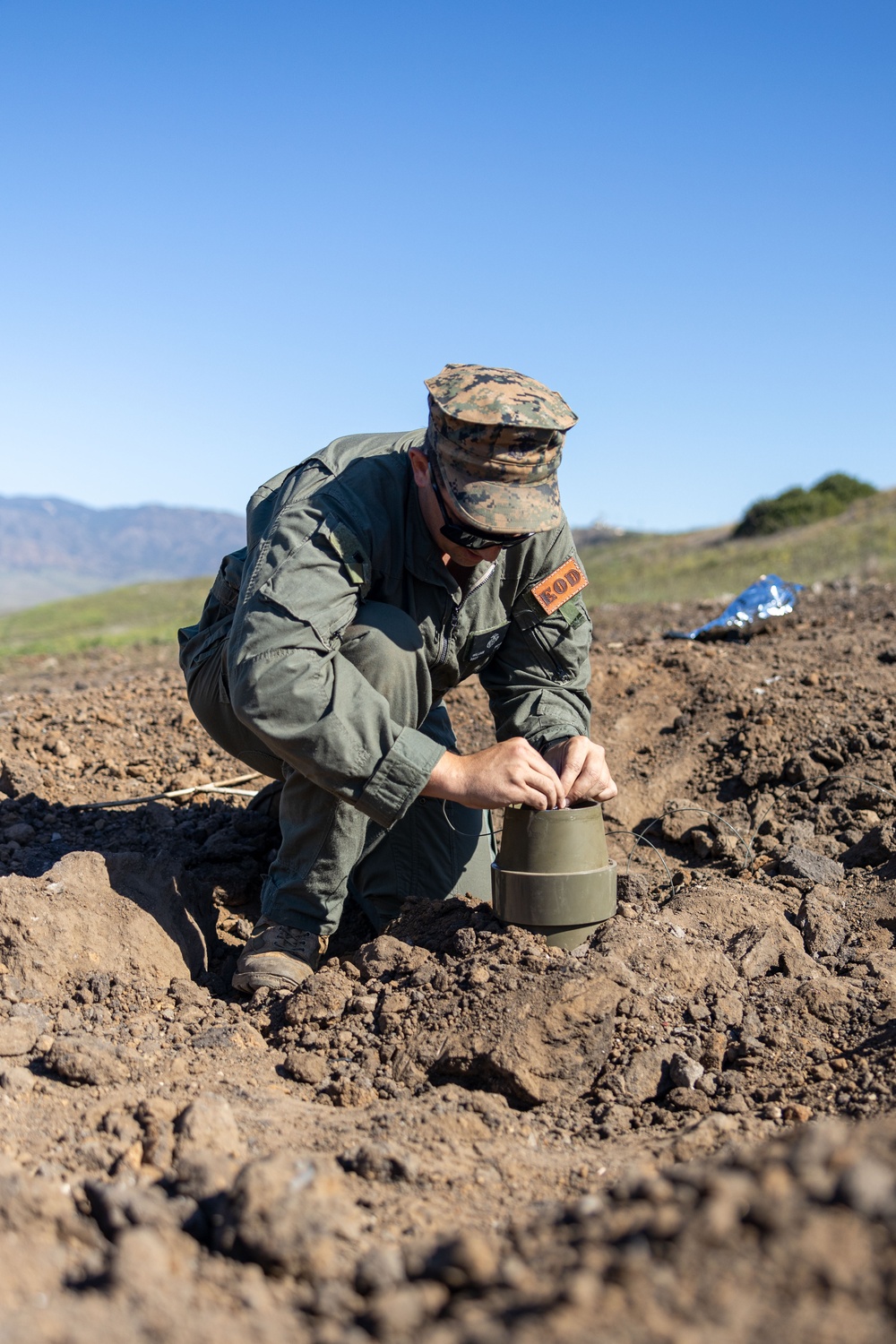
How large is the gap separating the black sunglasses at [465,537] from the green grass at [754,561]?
922 centimetres

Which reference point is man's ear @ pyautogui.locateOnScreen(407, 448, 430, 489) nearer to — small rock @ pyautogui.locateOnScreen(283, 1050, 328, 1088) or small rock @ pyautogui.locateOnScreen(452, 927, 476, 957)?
small rock @ pyautogui.locateOnScreen(452, 927, 476, 957)

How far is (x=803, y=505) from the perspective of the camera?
26484 millimetres

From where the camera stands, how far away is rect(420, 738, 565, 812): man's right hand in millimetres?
2459

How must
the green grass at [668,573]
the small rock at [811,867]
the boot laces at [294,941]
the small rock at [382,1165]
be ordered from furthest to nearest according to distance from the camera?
the green grass at [668,573]
the small rock at [811,867]
the boot laces at [294,941]
the small rock at [382,1165]

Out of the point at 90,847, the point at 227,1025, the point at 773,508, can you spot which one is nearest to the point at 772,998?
the point at 227,1025

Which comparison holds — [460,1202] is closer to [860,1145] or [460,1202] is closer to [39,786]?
[860,1145]

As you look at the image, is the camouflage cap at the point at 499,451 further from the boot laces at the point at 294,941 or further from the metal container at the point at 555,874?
the boot laces at the point at 294,941

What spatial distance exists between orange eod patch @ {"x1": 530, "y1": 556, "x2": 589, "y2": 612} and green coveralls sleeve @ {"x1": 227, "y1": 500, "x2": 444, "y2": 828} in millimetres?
684

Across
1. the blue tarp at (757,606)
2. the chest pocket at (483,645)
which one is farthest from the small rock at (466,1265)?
the blue tarp at (757,606)

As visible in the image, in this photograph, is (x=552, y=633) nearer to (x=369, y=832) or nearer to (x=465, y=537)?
(x=465, y=537)

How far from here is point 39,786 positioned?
4.13 meters

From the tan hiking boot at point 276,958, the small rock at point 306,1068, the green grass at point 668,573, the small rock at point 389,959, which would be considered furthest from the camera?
the green grass at point 668,573

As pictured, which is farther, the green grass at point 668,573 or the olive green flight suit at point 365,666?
the green grass at point 668,573

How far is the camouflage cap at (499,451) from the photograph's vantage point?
7.96ft
